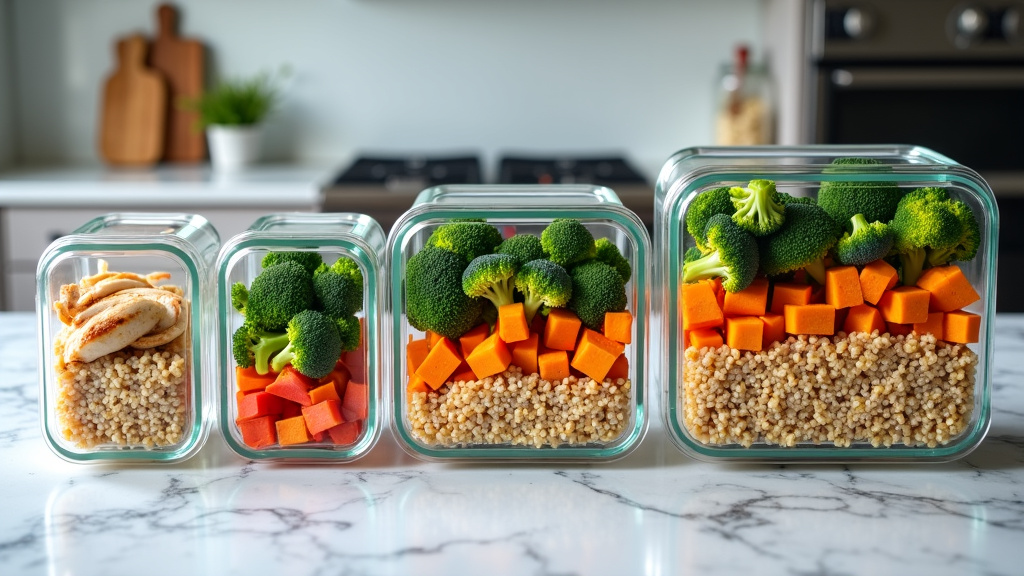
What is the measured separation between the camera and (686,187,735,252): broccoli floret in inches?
42.4

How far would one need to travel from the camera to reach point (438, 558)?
35.8 inches

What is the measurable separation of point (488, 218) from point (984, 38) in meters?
2.07

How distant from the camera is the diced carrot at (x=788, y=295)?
1.08 metres

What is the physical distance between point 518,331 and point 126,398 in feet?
1.31

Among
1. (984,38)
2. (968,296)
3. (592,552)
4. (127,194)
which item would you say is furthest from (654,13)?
(592,552)

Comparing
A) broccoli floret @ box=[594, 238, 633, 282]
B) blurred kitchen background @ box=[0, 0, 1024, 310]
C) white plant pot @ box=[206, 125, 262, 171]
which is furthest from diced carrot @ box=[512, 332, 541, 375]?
white plant pot @ box=[206, 125, 262, 171]

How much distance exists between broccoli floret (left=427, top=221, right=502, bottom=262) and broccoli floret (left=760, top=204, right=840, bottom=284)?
0.90 ft

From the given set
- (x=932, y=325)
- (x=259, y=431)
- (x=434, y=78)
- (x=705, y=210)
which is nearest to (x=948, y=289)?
(x=932, y=325)

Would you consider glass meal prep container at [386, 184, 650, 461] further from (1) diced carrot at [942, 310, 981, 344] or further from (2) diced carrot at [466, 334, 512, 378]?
(1) diced carrot at [942, 310, 981, 344]

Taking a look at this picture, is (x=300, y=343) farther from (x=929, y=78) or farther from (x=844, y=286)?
(x=929, y=78)

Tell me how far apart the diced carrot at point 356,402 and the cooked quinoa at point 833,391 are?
0.32m

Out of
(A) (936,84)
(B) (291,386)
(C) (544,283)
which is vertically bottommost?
(B) (291,386)

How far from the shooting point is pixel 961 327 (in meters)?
1.08

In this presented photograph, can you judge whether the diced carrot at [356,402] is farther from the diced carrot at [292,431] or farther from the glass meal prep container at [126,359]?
the glass meal prep container at [126,359]
